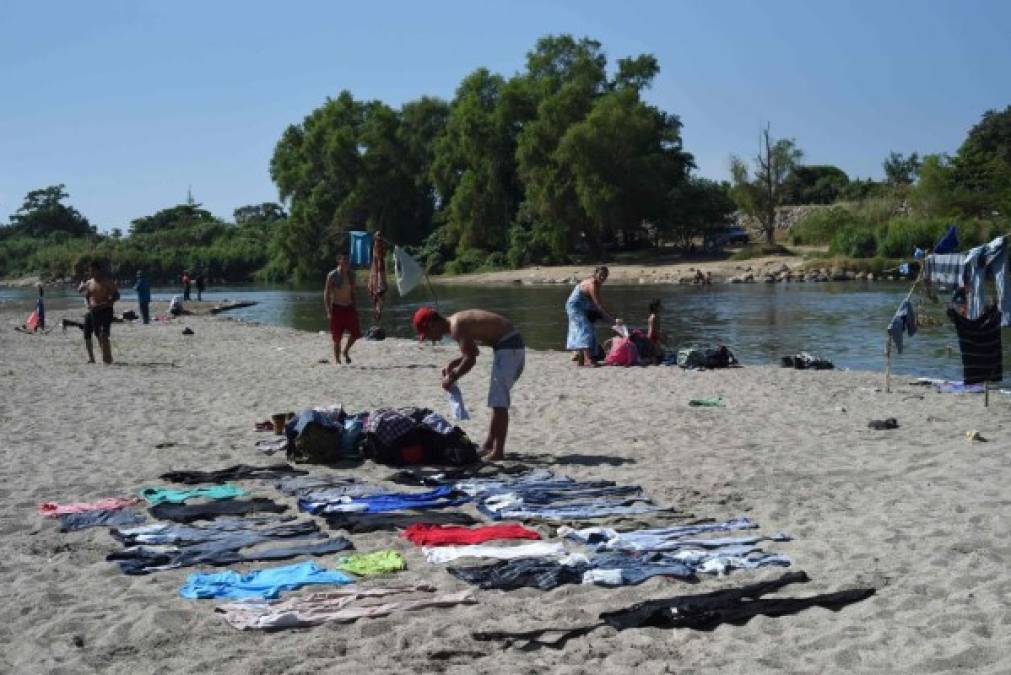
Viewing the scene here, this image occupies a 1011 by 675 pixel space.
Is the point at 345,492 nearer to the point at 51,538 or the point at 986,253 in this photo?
the point at 51,538

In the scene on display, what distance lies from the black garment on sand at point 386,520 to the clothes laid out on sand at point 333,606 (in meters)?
1.27

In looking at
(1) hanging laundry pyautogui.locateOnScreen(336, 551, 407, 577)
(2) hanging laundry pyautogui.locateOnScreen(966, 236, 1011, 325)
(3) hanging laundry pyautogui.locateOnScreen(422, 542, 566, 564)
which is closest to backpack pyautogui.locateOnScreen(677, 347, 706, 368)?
(2) hanging laundry pyautogui.locateOnScreen(966, 236, 1011, 325)

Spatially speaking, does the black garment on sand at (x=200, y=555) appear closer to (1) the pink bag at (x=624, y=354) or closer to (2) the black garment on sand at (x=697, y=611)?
(2) the black garment on sand at (x=697, y=611)

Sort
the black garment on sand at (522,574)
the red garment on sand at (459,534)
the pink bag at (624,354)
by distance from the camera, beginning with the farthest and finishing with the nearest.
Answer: the pink bag at (624,354) < the red garment on sand at (459,534) < the black garment on sand at (522,574)

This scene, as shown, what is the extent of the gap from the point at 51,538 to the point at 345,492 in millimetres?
2175

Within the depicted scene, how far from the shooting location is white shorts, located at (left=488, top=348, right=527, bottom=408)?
30.6 ft

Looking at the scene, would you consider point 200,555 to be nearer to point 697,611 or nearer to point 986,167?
point 697,611

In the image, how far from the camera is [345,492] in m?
7.99

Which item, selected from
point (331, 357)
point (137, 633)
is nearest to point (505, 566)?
point (137, 633)

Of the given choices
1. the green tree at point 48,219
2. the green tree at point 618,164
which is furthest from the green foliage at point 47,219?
the green tree at point 618,164

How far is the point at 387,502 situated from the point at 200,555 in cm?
170

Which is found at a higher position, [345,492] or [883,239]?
[883,239]

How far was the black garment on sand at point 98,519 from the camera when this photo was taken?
7.08 meters

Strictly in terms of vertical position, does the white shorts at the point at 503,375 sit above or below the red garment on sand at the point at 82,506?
above
